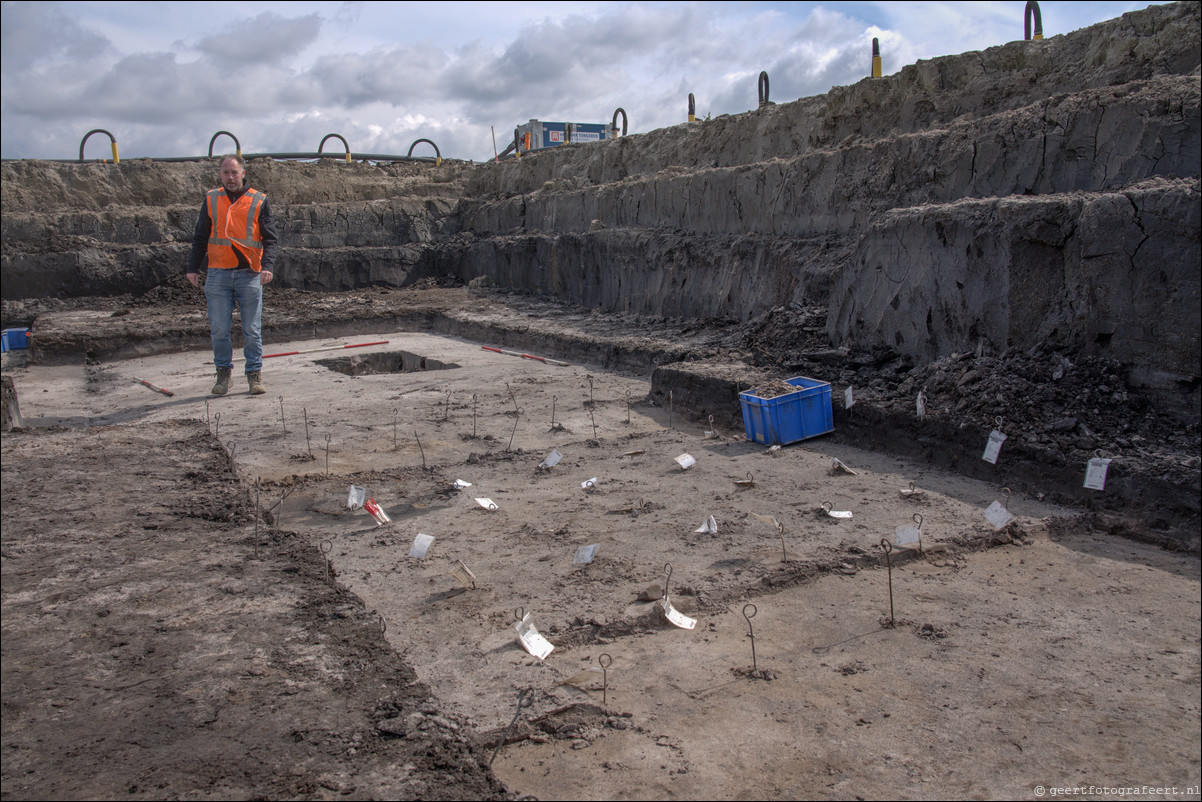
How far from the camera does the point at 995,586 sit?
3.68m

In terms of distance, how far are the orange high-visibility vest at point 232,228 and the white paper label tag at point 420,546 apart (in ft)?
17.2

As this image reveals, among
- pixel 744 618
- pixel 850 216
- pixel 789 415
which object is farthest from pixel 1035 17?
pixel 744 618

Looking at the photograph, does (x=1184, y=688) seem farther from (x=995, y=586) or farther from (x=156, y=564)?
(x=156, y=564)

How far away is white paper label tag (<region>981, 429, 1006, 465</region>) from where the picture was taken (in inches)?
199

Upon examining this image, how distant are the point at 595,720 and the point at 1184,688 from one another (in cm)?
200

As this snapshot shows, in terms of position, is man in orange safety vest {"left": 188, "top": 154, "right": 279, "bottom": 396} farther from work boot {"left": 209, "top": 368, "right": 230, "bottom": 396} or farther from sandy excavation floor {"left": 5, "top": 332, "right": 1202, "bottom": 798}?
sandy excavation floor {"left": 5, "top": 332, "right": 1202, "bottom": 798}

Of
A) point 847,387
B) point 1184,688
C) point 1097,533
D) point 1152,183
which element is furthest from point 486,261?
point 1184,688

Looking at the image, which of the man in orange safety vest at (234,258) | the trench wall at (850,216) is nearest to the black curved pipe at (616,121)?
the trench wall at (850,216)

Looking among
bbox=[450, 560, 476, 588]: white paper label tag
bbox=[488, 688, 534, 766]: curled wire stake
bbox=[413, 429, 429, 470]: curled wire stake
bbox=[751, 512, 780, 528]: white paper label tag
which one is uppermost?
bbox=[413, 429, 429, 470]: curled wire stake

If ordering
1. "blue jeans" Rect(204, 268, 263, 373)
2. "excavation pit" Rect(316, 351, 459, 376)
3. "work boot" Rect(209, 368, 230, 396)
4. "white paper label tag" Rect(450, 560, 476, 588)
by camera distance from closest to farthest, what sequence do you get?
"white paper label tag" Rect(450, 560, 476, 588)
"blue jeans" Rect(204, 268, 263, 373)
"work boot" Rect(209, 368, 230, 396)
"excavation pit" Rect(316, 351, 459, 376)

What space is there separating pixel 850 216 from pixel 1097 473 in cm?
537

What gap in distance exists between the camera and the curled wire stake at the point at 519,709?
2552mm

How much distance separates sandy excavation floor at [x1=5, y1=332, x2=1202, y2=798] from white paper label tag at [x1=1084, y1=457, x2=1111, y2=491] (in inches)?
7.7

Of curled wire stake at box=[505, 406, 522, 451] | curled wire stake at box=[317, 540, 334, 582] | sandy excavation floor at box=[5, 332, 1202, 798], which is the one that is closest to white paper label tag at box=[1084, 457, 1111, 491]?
sandy excavation floor at box=[5, 332, 1202, 798]
